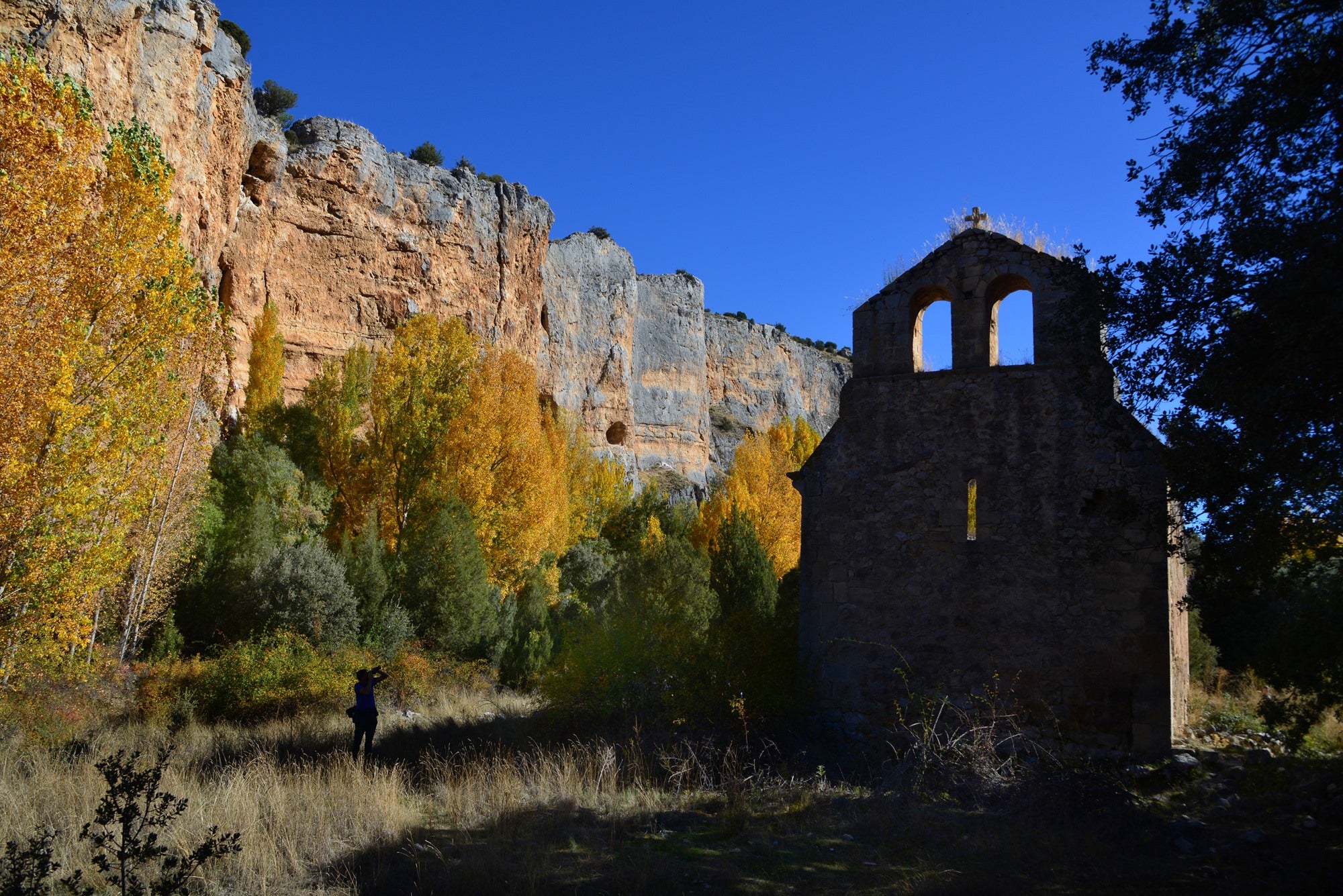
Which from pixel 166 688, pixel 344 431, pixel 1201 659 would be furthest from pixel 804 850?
pixel 344 431

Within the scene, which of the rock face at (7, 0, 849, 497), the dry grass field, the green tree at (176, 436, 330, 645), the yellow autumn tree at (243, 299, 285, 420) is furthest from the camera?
the yellow autumn tree at (243, 299, 285, 420)

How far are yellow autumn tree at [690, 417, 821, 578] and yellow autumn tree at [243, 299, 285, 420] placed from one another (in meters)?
14.9

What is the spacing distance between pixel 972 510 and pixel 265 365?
24353 mm

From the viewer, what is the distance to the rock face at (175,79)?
1775 cm

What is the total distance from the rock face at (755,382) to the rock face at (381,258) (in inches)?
6.3

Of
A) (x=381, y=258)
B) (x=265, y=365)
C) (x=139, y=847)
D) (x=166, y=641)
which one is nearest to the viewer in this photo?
(x=139, y=847)

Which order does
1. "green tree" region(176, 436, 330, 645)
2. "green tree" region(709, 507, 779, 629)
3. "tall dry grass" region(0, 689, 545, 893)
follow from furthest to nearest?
"green tree" region(709, 507, 779, 629), "green tree" region(176, 436, 330, 645), "tall dry grass" region(0, 689, 545, 893)

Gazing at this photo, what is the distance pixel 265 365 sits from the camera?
2720 centimetres

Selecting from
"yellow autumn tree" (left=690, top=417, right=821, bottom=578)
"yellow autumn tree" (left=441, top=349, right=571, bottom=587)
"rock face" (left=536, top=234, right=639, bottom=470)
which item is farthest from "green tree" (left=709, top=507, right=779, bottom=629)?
"rock face" (left=536, top=234, right=639, bottom=470)

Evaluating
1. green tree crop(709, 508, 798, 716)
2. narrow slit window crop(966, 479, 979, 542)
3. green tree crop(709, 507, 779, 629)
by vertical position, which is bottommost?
green tree crop(709, 508, 798, 716)

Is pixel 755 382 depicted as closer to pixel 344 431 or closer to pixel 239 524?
pixel 344 431

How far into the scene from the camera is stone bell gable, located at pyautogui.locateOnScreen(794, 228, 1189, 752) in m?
8.53

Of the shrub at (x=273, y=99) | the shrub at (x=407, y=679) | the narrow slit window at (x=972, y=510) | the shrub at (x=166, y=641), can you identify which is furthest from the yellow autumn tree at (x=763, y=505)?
the shrub at (x=273, y=99)

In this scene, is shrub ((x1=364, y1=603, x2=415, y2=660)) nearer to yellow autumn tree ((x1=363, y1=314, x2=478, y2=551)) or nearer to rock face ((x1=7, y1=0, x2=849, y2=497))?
yellow autumn tree ((x1=363, y1=314, x2=478, y2=551))
